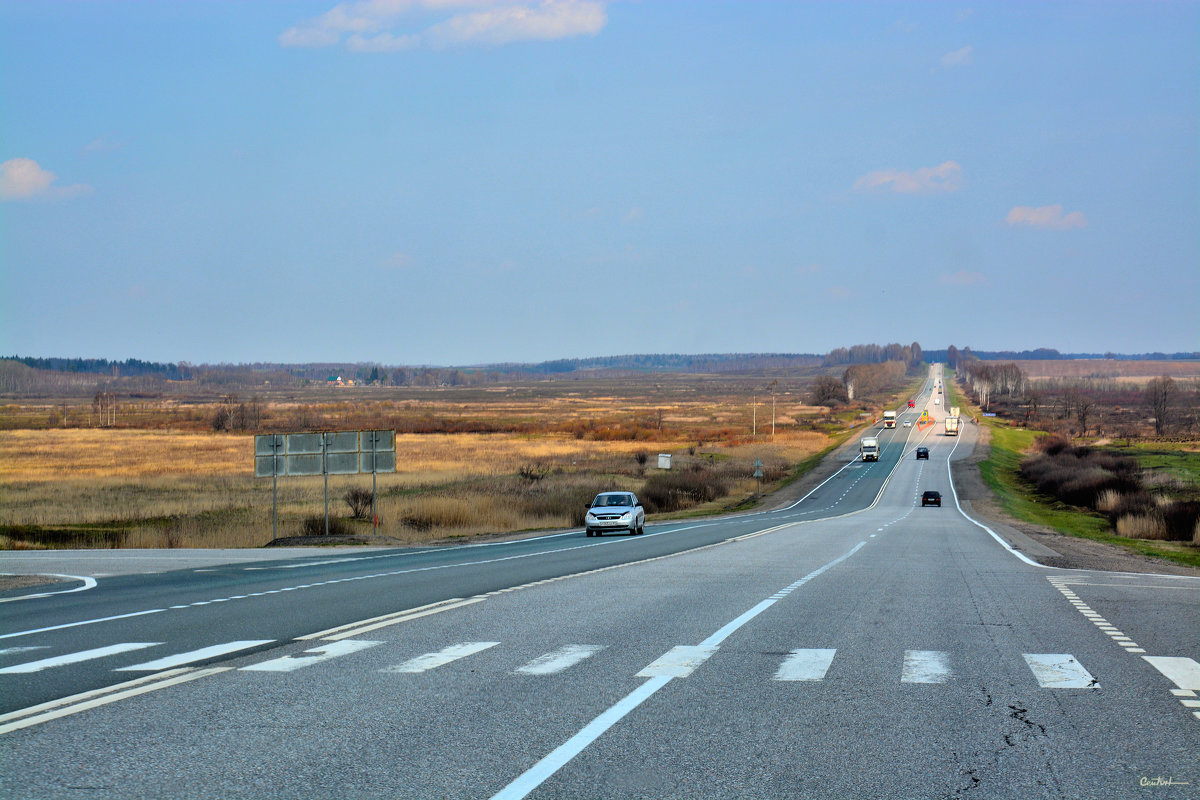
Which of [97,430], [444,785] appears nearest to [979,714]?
[444,785]

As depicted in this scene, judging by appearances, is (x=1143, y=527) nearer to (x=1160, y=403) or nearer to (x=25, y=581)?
(x=25, y=581)

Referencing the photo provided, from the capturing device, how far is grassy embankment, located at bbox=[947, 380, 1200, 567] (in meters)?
36.2

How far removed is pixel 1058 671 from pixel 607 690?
3.98 metres

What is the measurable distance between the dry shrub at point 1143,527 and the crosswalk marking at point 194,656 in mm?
41772

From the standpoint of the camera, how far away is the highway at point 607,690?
5934 mm

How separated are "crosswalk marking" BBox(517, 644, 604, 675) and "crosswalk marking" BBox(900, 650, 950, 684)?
9.46 feet

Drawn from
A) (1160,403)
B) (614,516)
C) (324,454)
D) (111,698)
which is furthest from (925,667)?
(1160,403)

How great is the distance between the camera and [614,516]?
117 ft

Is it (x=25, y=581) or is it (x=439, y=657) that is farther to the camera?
(x=25, y=581)

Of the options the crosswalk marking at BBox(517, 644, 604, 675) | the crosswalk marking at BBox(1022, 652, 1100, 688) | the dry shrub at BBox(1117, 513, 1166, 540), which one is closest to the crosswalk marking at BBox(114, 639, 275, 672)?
the crosswalk marking at BBox(517, 644, 604, 675)

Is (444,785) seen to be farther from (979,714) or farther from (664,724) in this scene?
(979,714)

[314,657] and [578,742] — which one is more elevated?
[578,742]

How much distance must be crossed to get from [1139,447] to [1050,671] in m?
114

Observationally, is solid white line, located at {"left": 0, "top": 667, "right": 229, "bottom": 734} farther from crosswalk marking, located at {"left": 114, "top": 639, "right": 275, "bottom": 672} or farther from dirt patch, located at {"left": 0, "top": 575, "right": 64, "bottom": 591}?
dirt patch, located at {"left": 0, "top": 575, "right": 64, "bottom": 591}
